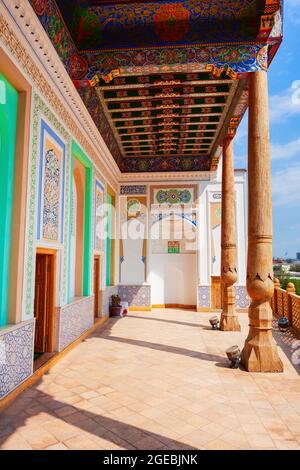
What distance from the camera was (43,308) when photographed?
5332 mm

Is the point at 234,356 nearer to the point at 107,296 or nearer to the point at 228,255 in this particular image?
the point at 228,255

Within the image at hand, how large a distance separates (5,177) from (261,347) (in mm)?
4187

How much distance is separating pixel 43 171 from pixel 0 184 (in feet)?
3.21

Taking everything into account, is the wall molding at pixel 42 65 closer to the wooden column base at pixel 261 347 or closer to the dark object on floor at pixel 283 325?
the wooden column base at pixel 261 347

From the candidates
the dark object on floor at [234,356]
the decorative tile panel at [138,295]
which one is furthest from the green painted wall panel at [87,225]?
the decorative tile panel at [138,295]

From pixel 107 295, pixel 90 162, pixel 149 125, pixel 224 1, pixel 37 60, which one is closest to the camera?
pixel 37 60

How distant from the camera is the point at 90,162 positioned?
25.0 ft

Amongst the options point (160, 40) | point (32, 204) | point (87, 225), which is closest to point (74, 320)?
point (87, 225)

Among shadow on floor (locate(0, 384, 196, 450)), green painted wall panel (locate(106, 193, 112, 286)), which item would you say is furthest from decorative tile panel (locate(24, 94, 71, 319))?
green painted wall panel (locate(106, 193, 112, 286))

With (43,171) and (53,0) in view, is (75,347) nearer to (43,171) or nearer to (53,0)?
(43,171)

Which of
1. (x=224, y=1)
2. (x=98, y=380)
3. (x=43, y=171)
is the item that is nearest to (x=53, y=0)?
(x=43, y=171)

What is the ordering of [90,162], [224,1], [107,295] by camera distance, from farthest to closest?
[107,295], [90,162], [224,1]

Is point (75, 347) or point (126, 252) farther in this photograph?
point (126, 252)

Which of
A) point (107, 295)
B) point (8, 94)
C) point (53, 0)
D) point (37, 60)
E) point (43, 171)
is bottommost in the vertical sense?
point (107, 295)
